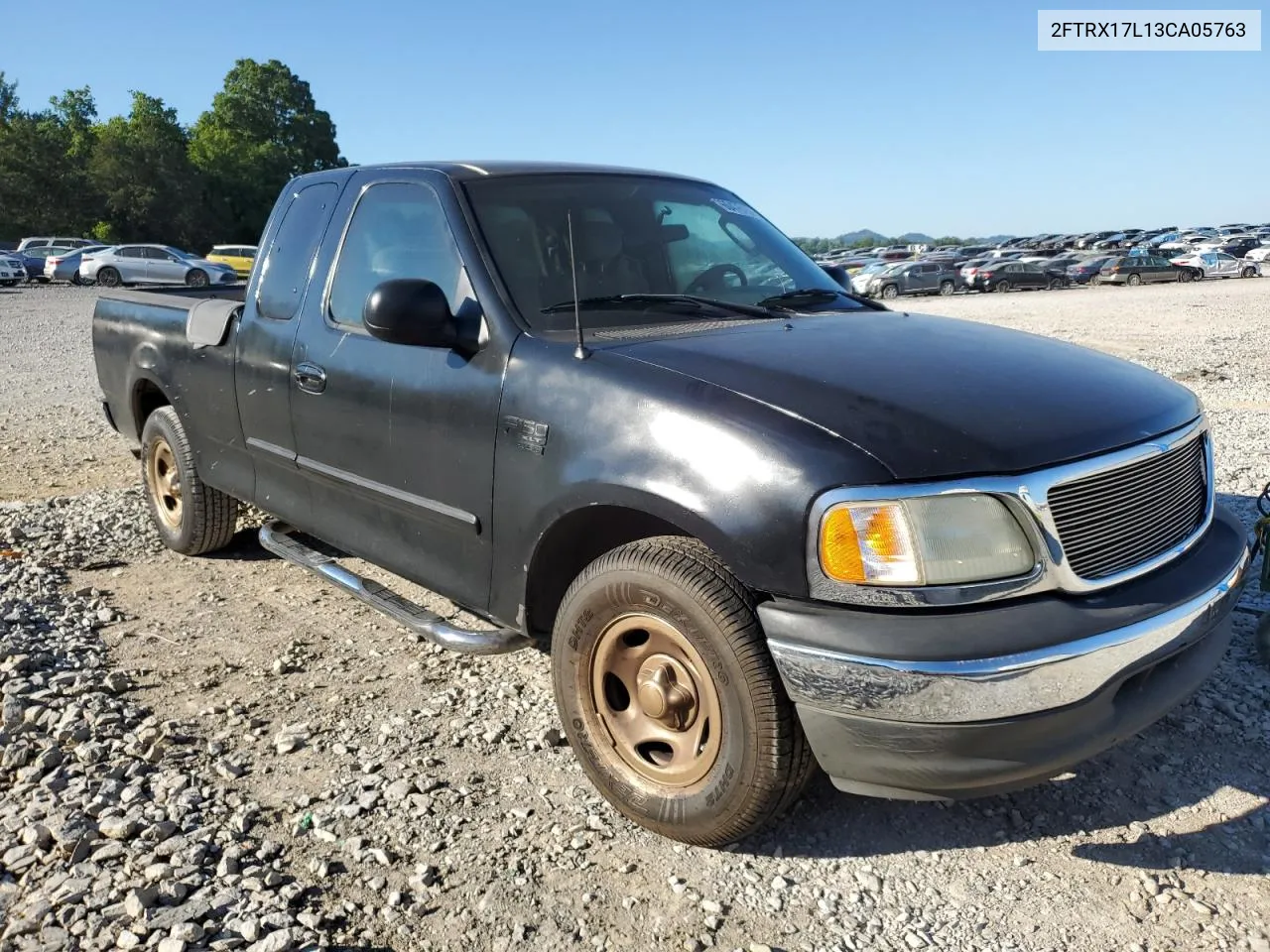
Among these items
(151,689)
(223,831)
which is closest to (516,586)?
(223,831)

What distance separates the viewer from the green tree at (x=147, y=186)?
179ft

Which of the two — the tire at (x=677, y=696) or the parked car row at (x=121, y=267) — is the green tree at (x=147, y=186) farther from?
the tire at (x=677, y=696)

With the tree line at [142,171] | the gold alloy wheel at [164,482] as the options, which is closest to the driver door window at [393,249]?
the gold alloy wheel at [164,482]

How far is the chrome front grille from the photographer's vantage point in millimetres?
2387

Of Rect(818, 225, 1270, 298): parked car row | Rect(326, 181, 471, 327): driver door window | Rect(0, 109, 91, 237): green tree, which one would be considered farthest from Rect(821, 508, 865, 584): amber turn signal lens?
Rect(0, 109, 91, 237): green tree

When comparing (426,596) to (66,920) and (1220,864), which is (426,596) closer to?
(66,920)

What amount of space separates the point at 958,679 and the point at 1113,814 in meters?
1.09

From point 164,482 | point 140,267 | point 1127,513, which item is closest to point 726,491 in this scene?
point 1127,513

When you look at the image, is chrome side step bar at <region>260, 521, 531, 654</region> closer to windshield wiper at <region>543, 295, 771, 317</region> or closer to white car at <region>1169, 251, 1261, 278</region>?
windshield wiper at <region>543, 295, 771, 317</region>

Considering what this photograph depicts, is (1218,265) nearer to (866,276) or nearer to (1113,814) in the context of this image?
(866,276)

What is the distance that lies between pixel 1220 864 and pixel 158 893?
2.78 metres

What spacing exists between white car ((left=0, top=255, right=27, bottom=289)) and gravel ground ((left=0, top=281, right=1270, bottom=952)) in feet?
112

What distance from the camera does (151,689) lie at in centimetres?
375

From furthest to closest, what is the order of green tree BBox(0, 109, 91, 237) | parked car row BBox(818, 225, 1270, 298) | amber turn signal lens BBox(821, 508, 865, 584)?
green tree BBox(0, 109, 91, 237) < parked car row BBox(818, 225, 1270, 298) < amber turn signal lens BBox(821, 508, 865, 584)
